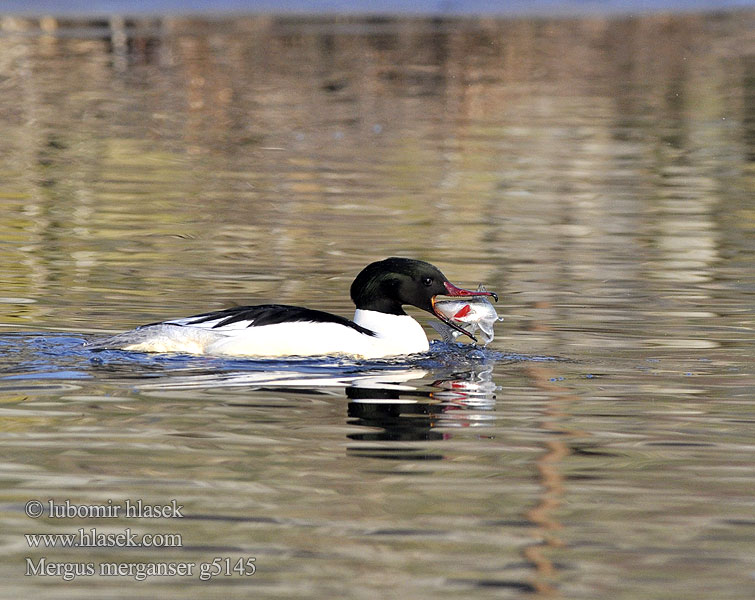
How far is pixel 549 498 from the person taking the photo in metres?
6.07

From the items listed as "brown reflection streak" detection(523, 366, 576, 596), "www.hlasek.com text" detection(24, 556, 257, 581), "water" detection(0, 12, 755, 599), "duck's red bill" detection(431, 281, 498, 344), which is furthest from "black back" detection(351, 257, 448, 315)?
"www.hlasek.com text" detection(24, 556, 257, 581)

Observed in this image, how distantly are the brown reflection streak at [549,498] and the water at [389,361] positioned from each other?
0.6 inches

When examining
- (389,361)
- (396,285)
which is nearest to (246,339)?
(389,361)

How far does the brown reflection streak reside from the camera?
5.28 m

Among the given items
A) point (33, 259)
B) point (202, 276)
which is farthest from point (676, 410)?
point (33, 259)

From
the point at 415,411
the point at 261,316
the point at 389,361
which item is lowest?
the point at 389,361

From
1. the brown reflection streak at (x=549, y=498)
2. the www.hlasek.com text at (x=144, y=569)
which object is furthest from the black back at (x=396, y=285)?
the www.hlasek.com text at (x=144, y=569)

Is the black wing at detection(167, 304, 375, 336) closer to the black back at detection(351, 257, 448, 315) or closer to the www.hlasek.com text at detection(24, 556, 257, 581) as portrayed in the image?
the black back at detection(351, 257, 448, 315)

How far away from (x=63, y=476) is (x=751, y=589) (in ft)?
8.60

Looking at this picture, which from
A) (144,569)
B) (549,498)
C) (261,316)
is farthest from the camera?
(261,316)

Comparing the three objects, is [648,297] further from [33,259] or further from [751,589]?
[751,589]

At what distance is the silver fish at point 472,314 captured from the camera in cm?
910

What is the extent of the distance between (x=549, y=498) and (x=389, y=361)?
9.82 ft

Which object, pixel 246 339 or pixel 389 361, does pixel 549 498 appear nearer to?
pixel 246 339
